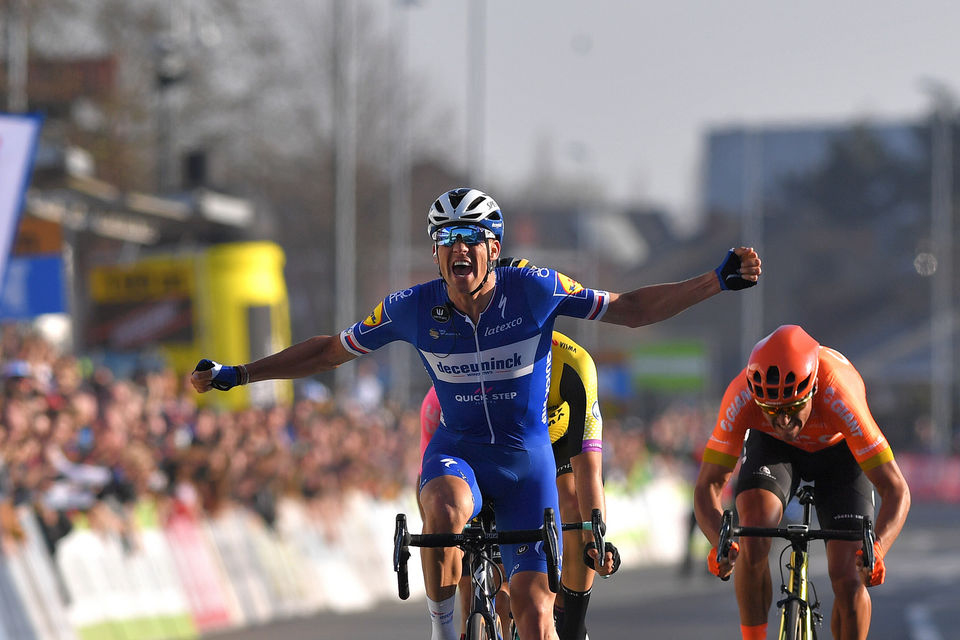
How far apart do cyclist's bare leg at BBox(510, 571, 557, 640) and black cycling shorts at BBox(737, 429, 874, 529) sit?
1.66 metres

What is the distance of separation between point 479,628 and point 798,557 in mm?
1907

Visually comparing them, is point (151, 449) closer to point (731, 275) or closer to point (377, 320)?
point (377, 320)

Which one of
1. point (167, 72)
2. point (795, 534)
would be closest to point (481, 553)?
point (795, 534)

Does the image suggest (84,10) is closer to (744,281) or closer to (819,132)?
(744,281)

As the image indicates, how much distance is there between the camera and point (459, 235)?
8.55 meters

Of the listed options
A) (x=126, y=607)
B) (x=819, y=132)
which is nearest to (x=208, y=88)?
(x=126, y=607)

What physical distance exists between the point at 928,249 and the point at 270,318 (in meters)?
50.4

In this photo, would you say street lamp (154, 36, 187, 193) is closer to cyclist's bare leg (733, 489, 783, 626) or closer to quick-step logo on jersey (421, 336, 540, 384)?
cyclist's bare leg (733, 489, 783, 626)

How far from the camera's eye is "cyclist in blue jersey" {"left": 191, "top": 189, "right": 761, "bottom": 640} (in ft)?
28.2

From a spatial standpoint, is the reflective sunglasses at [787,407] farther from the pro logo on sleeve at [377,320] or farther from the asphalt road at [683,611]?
the asphalt road at [683,611]

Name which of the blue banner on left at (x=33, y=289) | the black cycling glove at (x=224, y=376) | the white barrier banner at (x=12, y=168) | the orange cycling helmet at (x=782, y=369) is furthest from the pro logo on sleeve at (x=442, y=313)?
the blue banner on left at (x=33, y=289)

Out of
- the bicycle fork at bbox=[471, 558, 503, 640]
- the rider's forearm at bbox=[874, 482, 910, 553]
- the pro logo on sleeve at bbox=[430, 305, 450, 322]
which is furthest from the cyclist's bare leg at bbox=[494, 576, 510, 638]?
the rider's forearm at bbox=[874, 482, 910, 553]

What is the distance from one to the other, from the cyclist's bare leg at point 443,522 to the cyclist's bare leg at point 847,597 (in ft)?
6.89

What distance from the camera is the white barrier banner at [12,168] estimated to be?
43.7 feet
